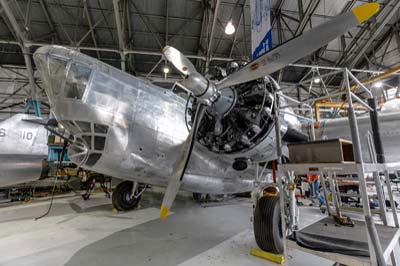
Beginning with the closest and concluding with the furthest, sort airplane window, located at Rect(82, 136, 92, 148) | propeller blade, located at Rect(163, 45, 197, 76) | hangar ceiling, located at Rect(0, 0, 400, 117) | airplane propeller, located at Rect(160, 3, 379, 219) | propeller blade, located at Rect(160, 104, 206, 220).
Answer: airplane propeller, located at Rect(160, 3, 379, 219) < propeller blade, located at Rect(163, 45, 197, 76) < propeller blade, located at Rect(160, 104, 206, 220) < airplane window, located at Rect(82, 136, 92, 148) < hangar ceiling, located at Rect(0, 0, 400, 117)

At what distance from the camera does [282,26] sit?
377 inches

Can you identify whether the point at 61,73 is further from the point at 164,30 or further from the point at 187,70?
the point at 164,30

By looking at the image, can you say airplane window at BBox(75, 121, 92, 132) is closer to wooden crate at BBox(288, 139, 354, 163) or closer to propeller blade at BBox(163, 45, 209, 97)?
propeller blade at BBox(163, 45, 209, 97)

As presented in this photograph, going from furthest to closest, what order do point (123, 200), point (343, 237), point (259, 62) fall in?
point (123, 200)
point (259, 62)
point (343, 237)

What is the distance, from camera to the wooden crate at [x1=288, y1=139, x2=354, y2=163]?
Result: 1567 mm

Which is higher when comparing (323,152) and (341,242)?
(323,152)

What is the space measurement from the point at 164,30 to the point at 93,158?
812 cm

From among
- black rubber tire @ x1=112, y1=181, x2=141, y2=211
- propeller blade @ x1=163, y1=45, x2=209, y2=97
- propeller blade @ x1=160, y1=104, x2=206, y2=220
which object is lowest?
black rubber tire @ x1=112, y1=181, x2=141, y2=211

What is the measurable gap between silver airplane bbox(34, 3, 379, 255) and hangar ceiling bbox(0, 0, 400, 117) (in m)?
5.15

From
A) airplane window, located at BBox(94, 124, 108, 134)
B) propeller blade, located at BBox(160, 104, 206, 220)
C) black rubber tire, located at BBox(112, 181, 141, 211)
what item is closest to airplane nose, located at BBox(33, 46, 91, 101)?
airplane window, located at BBox(94, 124, 108, 134)

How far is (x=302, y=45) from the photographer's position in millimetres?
2100

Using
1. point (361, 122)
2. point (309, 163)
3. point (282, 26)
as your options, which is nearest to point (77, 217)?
point (309, 163)

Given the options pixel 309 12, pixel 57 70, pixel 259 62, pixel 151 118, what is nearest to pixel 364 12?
pixel 259 62

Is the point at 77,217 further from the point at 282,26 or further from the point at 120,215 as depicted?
the point at 282,26
